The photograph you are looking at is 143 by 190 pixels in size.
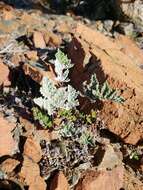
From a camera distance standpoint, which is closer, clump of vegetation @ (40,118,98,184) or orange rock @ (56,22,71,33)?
clump of vegetation @ (40,118,98,184)

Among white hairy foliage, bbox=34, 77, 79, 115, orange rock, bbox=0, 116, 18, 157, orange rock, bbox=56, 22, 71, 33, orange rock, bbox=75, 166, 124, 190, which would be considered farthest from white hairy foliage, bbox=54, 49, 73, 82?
orange rock, bbox=56, 22, 71, 33

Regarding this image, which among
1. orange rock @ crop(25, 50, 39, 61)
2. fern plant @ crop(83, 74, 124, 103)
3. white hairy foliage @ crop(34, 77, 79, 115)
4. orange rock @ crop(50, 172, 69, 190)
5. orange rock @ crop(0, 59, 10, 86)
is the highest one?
fern plant @ crop(83, 74, 124, 103)

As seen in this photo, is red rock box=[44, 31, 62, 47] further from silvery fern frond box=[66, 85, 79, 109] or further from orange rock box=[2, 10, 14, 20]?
silvery fern frond box=[66, 85, 79, 109]

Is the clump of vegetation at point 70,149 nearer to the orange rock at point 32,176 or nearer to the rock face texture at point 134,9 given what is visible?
the orange rock at point 32,176

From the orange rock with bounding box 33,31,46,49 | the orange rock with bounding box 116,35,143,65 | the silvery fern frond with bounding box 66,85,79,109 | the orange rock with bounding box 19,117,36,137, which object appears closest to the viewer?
the orange rock with bounding box 19,117,36,137

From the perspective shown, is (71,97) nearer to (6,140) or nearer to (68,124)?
(68,124)

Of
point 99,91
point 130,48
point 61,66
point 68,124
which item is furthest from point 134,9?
point 68,124

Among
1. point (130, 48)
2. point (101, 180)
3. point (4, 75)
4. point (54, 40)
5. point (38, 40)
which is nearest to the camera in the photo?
point (101, 180)

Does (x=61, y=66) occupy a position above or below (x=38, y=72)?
above
